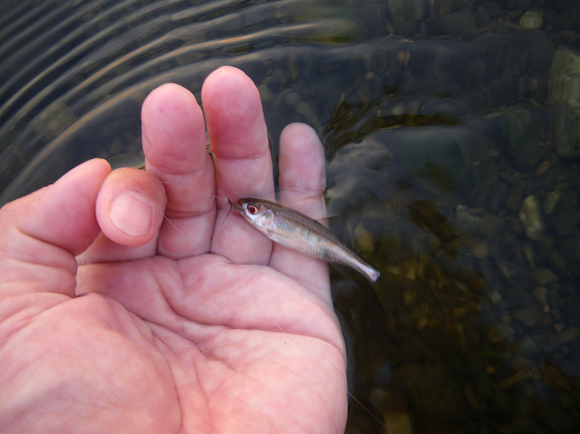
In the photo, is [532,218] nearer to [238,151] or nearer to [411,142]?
[411,142]

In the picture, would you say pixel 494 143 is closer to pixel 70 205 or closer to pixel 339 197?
pixel 339 197

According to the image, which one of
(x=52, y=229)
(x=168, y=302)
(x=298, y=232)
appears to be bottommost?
(x=298, y=232)

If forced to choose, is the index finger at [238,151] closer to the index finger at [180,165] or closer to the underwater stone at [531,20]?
the index finger at [180,165]

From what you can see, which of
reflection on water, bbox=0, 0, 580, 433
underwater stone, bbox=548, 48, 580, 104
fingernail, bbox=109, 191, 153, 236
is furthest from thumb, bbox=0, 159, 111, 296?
underwater stone, bbox=548, 48, 580, 104

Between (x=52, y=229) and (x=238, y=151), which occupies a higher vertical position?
(x=52, y=229)

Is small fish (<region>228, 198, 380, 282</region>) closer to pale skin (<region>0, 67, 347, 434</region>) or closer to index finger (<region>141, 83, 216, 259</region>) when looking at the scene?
pale skin (<region>0, 67, 347, 434</region>)

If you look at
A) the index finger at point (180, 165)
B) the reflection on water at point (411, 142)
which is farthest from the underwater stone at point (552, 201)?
the index finger at point (180, 165)

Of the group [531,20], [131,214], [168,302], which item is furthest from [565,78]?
[168,302]
